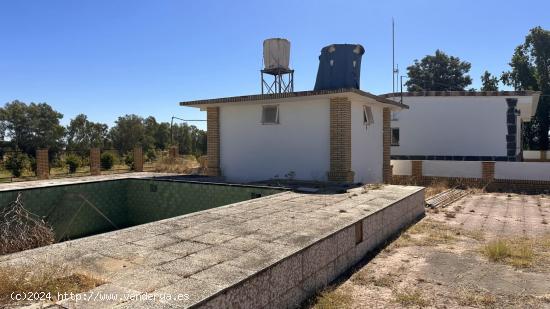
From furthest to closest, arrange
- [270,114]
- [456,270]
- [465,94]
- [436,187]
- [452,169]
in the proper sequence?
1. [465,94]
2. [452,169]
3. [436,187]
4. [270,114]
5. [456,270]

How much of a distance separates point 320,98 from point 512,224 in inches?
223

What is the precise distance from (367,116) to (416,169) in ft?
16.2

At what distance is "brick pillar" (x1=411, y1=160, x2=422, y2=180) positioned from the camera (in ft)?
52.7

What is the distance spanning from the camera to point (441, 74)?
4031 centimetres

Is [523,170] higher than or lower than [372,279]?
higher

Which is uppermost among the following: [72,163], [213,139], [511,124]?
[511,124]

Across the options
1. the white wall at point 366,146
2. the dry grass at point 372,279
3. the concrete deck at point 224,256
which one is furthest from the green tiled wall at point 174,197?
the dry grass at point 372,279

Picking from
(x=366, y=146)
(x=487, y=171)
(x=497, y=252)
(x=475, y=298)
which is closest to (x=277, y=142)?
(x=366, y=146)

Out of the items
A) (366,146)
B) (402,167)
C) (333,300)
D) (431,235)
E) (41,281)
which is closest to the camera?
(41,281)

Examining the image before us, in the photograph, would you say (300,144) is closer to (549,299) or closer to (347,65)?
(347,65)

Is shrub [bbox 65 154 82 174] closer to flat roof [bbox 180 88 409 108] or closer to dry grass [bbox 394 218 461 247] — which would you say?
flat roof [bbox 180 88 409 108]

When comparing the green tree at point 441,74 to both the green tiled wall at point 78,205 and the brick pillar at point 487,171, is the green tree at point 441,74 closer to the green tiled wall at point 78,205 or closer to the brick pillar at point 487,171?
the brick pillar at point 487,171

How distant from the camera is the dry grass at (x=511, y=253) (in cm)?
542

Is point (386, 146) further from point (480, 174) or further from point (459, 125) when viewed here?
point (459, 125)
